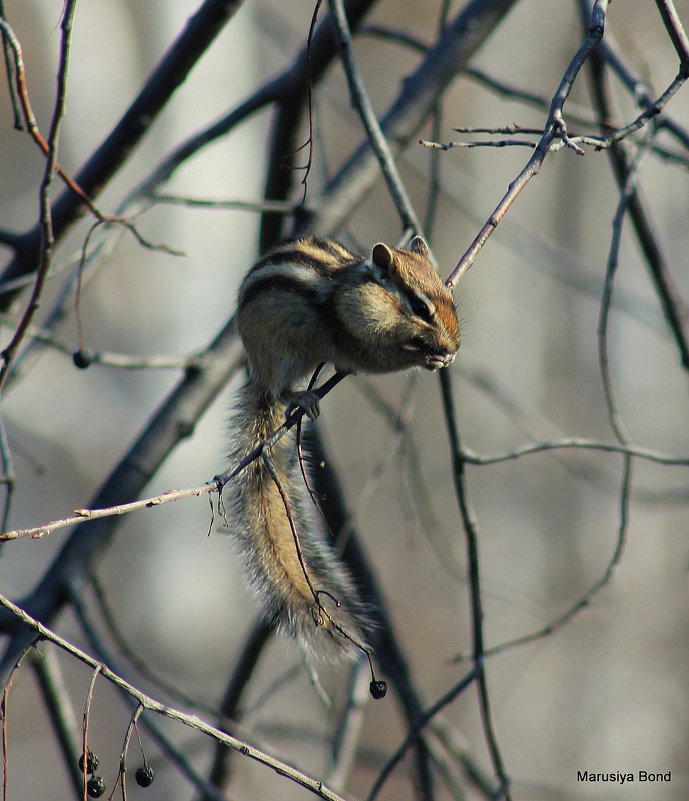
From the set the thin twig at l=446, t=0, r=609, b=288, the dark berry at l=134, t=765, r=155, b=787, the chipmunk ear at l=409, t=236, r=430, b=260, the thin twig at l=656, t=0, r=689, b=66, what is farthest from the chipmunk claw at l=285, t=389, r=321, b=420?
the thin twig at l=656, t=0, r=689, b=66

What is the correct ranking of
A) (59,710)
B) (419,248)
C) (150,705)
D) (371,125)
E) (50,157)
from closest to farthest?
1. (150,705)
2. (50,157)
3. (371,125)
4. (419,248)
5. (59,710)

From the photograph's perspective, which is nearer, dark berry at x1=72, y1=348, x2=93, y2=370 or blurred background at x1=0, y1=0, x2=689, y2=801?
dark berry at x1=72, y1=348, x2=93, y2=370

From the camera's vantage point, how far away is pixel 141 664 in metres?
2.09

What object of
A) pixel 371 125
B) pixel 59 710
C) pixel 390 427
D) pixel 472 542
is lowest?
pixel 59 710

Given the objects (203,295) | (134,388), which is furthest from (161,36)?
(134,388)

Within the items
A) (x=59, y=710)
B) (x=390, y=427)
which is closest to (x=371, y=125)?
(x=59, y=710)

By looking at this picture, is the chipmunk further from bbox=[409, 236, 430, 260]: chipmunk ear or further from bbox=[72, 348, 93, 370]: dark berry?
bbox=[72, 348, 93, 370]: dark berry

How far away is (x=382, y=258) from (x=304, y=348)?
0.90ft

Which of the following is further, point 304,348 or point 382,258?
point 304,348

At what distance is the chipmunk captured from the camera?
1564mm

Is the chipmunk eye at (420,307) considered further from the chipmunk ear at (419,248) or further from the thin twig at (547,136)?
the thin twig at (547,136)

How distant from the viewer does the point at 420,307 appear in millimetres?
1645

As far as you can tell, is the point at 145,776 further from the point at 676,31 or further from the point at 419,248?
the point at 676,31

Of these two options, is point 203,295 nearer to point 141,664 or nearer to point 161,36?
point 161,36
